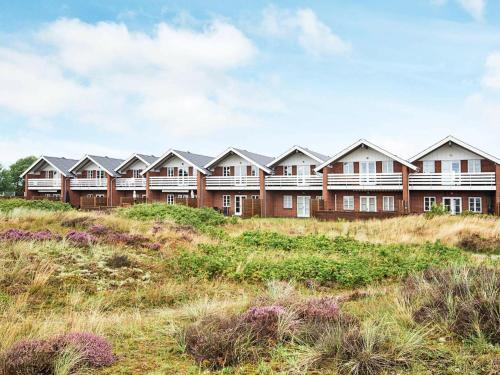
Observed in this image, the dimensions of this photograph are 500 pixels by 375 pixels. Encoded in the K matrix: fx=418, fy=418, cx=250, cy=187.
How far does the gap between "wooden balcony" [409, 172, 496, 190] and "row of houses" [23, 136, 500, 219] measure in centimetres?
8

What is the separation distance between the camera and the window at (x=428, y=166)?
38.8 meters

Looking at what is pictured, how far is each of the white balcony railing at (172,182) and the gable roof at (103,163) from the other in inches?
288

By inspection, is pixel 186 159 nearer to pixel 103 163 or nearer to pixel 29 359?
pixel 103 163

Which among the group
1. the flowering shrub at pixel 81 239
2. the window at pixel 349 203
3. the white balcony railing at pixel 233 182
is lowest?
the flowering shrub at pixel 81 239

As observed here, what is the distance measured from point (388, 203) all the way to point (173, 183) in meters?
23.9

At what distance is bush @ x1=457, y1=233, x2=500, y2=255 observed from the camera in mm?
18062

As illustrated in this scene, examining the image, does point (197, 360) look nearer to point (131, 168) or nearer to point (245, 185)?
point (245, 185)

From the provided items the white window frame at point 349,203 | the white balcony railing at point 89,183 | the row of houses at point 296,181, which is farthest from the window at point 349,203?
the white balcony railing at point 89,183

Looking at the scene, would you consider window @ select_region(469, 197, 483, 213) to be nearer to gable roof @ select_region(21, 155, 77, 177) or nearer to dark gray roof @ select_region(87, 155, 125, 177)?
dark gray roof @ select_region(87, 155, 125, 177)

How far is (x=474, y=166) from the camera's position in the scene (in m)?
37.3

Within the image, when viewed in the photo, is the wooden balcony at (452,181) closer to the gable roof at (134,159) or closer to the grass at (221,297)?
the grass at (221,297)

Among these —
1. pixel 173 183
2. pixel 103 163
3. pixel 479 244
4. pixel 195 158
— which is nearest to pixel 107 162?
pixel 103 163

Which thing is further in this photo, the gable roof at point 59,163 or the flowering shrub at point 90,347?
the gable roof at point 59,163

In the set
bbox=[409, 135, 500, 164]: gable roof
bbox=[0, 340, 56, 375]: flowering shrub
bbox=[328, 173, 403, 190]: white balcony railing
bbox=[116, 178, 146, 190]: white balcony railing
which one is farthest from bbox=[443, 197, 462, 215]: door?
bbox=[0, 340, 56, 375]: flowering shrub
